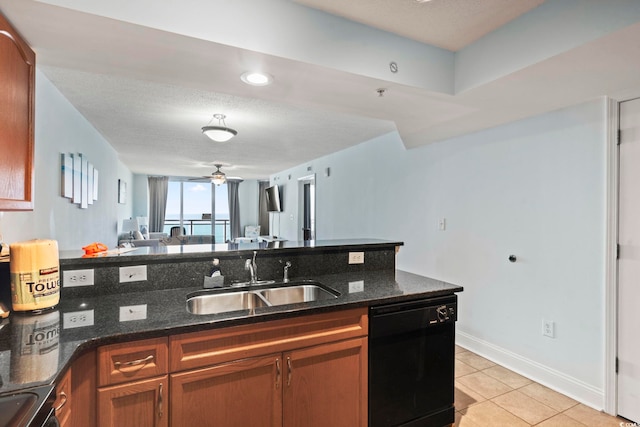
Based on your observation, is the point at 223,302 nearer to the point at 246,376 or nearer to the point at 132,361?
the point at 246,376

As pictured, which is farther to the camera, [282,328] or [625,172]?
[625,172]

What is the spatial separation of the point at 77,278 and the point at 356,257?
5.44ft

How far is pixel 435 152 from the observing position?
141 inches

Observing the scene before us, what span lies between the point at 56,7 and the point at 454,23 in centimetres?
202

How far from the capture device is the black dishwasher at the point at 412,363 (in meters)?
1.67

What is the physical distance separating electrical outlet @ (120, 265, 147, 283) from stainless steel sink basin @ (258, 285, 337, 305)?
0.70m

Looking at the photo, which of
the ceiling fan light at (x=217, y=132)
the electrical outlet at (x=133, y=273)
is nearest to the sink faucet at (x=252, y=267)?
the electrical outlet at (x=133, y=273)

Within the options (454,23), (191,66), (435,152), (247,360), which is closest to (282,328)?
(247,360)

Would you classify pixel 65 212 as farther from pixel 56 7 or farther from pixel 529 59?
pixel 529 59

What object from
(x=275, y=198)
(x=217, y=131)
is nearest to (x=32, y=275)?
(x=217, y=131)

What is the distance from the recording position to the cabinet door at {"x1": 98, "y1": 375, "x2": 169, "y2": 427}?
1.17 m

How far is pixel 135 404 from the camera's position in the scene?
1.21m

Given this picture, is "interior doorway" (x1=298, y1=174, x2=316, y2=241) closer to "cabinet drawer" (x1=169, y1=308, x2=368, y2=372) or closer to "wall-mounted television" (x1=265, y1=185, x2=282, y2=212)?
"wall-mounted television" (x1=265, y1=185, x2=282, y2=212)

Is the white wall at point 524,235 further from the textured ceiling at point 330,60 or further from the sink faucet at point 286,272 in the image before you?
the sink faucet at point 286,272
